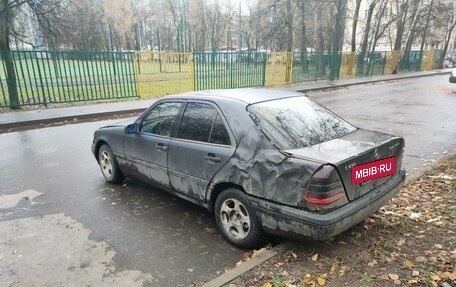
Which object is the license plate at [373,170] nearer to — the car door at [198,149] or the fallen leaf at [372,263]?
the fallen leaf at [372,263]

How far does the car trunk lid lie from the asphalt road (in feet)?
4.13

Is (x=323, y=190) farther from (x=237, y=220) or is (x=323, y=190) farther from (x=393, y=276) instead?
(x=237, y=220)

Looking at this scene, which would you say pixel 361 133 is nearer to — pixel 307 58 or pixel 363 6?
pixel 307 58

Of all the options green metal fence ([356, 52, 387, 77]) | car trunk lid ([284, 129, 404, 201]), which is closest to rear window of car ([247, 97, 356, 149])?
car trunk lid ([284, 129, 404, 201])

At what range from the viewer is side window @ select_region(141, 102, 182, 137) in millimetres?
4305

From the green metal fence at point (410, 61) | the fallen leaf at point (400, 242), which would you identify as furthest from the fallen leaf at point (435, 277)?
the green metal fence at point (410, 61)

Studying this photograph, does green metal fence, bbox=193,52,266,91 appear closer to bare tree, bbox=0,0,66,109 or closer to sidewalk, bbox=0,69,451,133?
sidewalk, bbox=0,69,451,133

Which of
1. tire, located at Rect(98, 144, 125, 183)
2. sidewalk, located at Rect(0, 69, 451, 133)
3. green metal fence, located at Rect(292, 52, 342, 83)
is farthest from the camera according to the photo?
green metal fence, located at Rect(292, 52, 342, 83)

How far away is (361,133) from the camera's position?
388cm

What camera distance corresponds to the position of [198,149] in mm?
3803

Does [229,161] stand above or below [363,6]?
below

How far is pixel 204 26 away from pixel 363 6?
29094 millimetres

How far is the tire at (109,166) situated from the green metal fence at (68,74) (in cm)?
809

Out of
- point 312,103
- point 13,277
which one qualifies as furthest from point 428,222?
point 13,277
